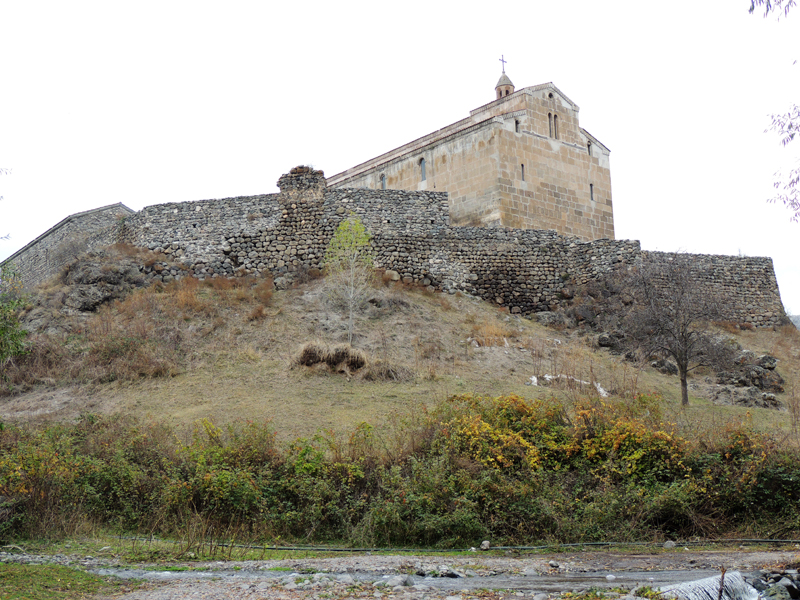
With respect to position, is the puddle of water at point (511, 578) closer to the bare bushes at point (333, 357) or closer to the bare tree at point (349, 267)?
the bare bushes at point (333, 357)

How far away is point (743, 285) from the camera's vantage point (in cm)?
2669

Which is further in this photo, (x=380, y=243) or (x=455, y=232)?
(x=455, y=232)

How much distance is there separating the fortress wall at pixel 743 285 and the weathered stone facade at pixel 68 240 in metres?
21.5

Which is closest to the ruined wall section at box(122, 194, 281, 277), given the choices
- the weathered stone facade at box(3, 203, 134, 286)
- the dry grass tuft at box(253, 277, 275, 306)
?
the dry grass tuft at box(253, 277, 275, 306)

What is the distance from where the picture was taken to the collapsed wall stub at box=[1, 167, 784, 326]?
23.5m

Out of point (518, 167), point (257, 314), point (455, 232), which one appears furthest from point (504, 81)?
point (257, 314)

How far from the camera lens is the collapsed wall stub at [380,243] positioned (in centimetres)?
2353

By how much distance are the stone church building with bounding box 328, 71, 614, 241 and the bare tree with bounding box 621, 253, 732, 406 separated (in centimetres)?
569

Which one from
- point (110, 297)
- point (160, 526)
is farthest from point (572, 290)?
point (160, 526)

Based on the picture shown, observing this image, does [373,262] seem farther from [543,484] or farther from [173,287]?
[543,484]

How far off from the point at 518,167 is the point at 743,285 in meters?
9.69

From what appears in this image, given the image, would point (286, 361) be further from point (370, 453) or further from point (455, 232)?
point (455, 232)

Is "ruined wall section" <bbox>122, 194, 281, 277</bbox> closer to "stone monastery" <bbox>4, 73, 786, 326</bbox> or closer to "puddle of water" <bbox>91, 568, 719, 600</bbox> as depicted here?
"stone monastery" <bbox>4, 73, 786, 326</bbox>

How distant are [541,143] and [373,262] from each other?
1029 cm
